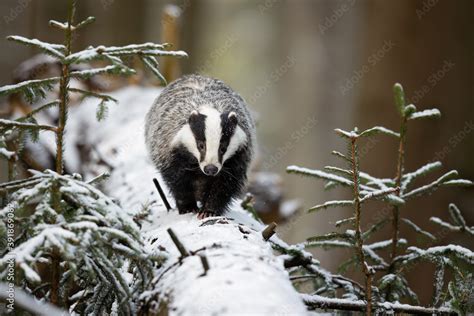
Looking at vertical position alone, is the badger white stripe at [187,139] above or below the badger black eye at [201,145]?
above

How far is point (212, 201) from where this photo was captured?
11.8 ft

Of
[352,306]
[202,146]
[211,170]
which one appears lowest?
[352,306]

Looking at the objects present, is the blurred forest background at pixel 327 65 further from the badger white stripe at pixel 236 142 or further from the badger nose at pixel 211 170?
the badger nose at pixel 211 170

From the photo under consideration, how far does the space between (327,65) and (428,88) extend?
293 inches

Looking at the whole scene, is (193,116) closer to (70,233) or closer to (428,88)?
(70,233)

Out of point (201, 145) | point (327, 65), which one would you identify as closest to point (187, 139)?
point (201, 145)

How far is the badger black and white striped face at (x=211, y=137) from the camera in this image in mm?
3404

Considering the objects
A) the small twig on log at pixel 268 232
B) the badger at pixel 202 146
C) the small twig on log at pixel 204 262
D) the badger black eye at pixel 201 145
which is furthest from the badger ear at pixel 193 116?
the small twig on log at pixel 204 262

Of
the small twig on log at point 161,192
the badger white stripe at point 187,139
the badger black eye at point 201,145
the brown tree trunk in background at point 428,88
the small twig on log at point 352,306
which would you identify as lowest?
the small twig on log at point 352,306

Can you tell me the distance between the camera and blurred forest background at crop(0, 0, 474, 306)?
17.0 feet

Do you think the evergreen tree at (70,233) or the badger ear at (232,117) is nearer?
the evergreen tree at (70,233)

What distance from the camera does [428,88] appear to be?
516 centimetres

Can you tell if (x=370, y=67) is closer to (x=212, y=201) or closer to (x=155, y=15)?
(x=212, y=201)

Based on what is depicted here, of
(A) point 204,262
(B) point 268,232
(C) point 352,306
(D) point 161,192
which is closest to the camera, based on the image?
(A) point 204,262
